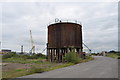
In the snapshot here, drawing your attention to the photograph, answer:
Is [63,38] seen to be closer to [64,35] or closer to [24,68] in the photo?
[64,35]

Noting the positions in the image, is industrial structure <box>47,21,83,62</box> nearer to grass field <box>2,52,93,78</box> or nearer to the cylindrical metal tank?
the cylindrical metal tank

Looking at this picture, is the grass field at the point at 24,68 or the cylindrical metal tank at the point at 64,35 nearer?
the grass field at the point at 24,68

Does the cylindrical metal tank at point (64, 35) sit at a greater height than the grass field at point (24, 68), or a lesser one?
greater

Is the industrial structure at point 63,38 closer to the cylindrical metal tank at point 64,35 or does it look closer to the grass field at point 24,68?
the cylindrical metal tank at point 64,35

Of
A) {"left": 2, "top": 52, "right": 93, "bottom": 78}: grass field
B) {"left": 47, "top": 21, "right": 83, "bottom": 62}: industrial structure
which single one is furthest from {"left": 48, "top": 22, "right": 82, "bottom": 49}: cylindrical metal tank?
{"left": 2, "top": 52, "right": 93, "bottom": 78}: grass field

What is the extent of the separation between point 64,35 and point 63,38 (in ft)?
2.07

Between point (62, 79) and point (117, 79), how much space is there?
142 inches

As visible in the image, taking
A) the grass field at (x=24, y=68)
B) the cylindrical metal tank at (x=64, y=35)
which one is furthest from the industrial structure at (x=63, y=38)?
the grass field at (x=24, y=68)

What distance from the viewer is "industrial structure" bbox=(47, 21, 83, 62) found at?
2866 centimetres

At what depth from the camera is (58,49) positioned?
1147 inches

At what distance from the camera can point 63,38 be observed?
28.6m

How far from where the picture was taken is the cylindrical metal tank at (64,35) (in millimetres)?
28656

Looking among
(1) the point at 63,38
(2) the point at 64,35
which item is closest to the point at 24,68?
(1) the point at 63,38

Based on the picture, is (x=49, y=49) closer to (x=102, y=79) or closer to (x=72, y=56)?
(x=72, y=56)
